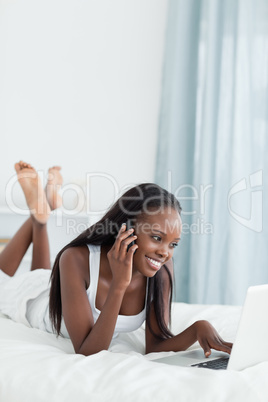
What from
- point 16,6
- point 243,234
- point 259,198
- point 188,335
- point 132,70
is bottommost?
point 188,335

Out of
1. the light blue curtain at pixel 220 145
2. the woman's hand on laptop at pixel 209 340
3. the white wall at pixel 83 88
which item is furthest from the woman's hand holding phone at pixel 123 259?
the white wall at pixel 83 88

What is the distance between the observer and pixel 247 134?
9.60 ft

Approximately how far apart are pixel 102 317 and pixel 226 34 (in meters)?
2.14

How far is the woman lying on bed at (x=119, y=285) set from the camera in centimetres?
134

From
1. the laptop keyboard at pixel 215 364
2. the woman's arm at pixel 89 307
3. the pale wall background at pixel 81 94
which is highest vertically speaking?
the pale wall background at pixel 81 94

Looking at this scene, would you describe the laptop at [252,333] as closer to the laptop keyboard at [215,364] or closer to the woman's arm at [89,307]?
the laptop keyboard at [215,364]

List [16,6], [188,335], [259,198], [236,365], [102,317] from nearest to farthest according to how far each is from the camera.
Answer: [236,365], [102,317], [188,335], [259,198], [16,6]

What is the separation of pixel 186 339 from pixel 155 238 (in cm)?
30

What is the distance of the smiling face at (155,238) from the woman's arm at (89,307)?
0.08 meters

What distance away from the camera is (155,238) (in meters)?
1.42

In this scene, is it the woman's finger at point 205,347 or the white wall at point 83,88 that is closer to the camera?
the woman's finger at point 205,347

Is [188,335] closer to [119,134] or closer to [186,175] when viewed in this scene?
[186,175]

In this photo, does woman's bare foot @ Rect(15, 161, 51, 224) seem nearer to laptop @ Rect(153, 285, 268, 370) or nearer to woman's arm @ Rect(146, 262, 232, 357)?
woman's arm @ Rect(146, 262, 232, 357)

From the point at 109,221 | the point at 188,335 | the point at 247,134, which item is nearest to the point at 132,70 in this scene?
the point at 247,134
